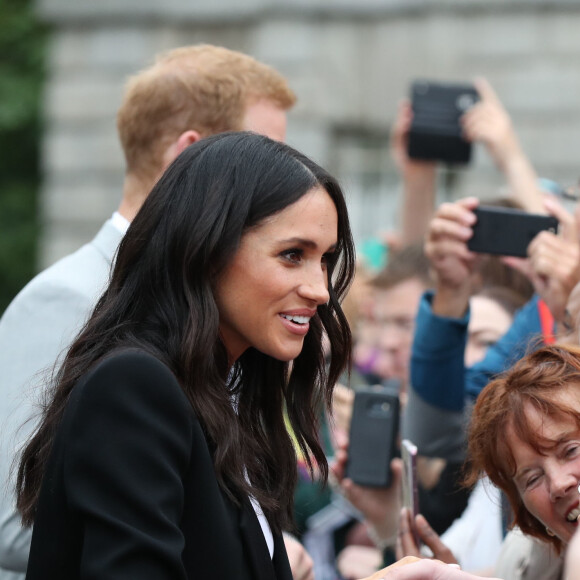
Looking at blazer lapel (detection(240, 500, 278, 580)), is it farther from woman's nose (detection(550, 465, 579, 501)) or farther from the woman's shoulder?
woman's nose (detection(550, 465, 579, 501))

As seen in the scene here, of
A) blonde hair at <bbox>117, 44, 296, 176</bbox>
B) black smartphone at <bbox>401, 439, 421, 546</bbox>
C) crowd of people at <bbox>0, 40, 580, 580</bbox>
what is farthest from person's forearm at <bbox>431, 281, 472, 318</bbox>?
blonde hair at <bbox>117, 44, 296, 176</bbox>

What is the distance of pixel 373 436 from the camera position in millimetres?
3553

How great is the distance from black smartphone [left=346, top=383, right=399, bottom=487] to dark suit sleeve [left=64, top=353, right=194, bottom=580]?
5.46ft

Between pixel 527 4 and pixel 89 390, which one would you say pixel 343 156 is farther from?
pixel 89 390

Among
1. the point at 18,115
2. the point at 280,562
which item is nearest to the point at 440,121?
the point at 280,562

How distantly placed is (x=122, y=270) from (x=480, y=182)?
8154 mm

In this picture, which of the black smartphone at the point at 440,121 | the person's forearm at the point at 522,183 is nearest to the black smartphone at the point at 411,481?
Answer: the person's forearm at the point at 522,183

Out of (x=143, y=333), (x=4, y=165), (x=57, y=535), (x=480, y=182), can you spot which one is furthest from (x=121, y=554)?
(x=4, y=165)

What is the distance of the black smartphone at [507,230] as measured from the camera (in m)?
3.32

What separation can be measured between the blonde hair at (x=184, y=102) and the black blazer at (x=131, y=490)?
1.31 meters

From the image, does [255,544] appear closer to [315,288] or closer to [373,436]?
[315,288]

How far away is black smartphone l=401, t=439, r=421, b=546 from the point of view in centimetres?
282

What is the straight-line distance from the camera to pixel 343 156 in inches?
432

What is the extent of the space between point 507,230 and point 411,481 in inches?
33.4
